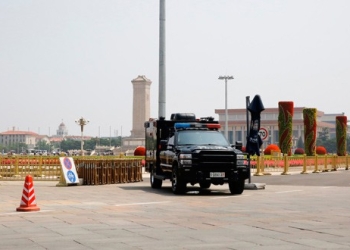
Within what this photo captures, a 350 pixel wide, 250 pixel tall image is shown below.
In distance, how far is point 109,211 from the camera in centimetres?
1599

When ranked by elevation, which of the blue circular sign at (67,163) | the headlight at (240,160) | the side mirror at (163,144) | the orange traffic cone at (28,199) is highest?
the side mirror at (163,144)

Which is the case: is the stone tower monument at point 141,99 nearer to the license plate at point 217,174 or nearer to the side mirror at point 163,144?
the side mirror at point 163,144

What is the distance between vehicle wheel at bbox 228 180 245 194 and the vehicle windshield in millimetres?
1369

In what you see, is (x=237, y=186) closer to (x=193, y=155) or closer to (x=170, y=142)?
(x=193, y=155)

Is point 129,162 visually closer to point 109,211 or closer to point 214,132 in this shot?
point 214,132

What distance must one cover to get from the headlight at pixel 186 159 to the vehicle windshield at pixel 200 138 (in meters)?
1.24

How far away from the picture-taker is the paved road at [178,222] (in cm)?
1059

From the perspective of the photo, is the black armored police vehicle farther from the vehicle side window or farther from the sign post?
the sign post

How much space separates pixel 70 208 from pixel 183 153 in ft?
18.2

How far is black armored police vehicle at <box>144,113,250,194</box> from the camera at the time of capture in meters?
21.5

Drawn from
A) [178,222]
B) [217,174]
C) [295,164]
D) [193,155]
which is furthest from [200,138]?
[295,164]

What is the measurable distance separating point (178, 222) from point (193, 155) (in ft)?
26.1

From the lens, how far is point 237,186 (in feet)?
73.3

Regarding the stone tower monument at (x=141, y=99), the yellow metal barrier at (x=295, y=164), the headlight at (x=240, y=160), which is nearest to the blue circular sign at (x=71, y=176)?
the headlight at (x=240, y=160)
